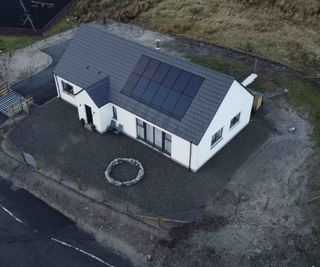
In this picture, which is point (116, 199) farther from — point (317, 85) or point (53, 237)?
point (317, 85)

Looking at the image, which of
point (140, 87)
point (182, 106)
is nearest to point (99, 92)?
point (140, 87)

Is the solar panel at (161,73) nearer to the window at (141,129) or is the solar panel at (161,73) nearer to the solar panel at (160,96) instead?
the solar panel at (160,96)

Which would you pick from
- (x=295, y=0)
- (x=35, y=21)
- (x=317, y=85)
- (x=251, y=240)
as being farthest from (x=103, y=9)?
(x=251, y=240)

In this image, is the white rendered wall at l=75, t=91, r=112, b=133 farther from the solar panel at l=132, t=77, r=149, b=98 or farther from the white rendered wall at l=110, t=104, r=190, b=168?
the solar panel at l=132, t=77, r=149, b=98

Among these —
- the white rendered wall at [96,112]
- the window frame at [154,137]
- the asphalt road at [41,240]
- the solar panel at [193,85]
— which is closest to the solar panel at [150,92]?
the window frame at [154,137]

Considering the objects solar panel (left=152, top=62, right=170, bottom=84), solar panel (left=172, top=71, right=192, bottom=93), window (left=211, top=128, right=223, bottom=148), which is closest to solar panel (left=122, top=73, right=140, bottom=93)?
solar panel (left=152, top=62, right=170, bottom=84)

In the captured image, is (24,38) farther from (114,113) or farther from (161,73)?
(161,73)

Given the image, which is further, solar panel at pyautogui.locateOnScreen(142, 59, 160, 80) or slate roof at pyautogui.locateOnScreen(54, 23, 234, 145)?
solar panel at pyautogui.locateOnScreen(142, 59, 160, 80)
